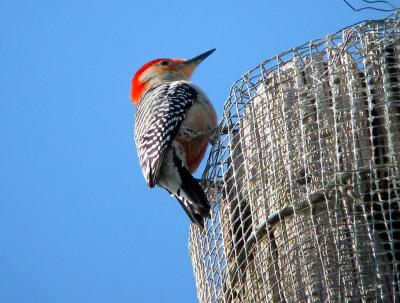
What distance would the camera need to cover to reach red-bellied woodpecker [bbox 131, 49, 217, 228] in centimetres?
521

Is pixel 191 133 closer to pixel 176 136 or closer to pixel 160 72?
pixel 176 136

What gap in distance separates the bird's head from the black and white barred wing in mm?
574

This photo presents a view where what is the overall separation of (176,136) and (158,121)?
15cm

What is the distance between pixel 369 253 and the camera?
12.1ft

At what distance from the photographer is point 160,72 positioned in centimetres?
724

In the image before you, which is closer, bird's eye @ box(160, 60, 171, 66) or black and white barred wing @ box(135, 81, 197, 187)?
black and white barred wing @ box(135, 81, 197, 187)

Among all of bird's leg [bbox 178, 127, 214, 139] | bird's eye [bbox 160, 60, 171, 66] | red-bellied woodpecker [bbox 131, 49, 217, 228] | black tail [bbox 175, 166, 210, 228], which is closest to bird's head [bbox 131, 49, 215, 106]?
bird's eye [bbox 160, 60, 171, 66]

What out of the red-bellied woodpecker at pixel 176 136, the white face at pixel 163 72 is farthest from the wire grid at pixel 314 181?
the white face at pixel 163 72

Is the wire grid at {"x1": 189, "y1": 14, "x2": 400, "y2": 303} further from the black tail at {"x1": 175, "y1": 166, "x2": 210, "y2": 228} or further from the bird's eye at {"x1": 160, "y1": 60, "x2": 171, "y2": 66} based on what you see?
the bird's eye at {"x1": 160, "y1": 60, "x2": 171, "y2": 66}

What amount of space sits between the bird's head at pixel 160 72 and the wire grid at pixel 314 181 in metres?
2.54

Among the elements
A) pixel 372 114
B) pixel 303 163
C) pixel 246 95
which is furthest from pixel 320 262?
pixel 246 95

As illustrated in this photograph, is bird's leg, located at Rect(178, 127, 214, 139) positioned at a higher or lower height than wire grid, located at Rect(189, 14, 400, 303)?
higher

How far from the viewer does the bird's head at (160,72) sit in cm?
720

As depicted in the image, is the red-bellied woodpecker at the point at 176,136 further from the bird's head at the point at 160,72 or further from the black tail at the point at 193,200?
the bird's head at the point at 160,72
